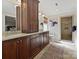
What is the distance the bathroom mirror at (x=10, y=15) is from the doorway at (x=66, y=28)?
622cm

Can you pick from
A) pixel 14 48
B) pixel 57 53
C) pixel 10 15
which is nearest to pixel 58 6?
pixel 57 53

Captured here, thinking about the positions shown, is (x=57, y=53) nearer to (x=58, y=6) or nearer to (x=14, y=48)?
(x=14, y=48)

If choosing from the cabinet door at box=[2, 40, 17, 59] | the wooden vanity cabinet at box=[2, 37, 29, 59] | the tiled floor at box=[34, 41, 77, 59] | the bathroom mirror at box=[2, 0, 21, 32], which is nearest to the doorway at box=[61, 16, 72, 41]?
the tiled floor at box=[34, 41, 77, 59]

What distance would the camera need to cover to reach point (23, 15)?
376 cm

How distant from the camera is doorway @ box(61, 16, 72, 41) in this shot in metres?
9.15

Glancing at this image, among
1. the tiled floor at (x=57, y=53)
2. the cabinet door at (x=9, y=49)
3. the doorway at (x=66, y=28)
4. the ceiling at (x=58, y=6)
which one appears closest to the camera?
the cabinet door at (x=9, y=49)

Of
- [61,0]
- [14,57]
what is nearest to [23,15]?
[14,57]

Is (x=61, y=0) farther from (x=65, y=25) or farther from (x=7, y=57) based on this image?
(x=7, y=57)

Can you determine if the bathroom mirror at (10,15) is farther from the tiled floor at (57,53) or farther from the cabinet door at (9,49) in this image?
the tiled floor at (57,53)

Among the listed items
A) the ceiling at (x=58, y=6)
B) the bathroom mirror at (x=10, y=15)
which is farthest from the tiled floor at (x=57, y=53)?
the ceiling at (x=58, y=6)

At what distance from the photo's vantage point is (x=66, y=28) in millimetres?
9273

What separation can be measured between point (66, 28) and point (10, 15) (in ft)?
22.3

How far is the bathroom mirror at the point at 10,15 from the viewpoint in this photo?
298 cm

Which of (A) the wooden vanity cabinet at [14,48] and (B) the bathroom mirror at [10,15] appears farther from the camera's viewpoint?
(B) the bathroom mirror at [10,15]
